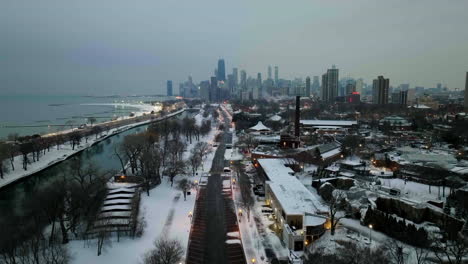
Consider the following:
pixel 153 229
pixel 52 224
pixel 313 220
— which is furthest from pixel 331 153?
pixel 52 224

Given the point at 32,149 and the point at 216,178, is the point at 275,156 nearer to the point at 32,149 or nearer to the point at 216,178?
the point at 216,178

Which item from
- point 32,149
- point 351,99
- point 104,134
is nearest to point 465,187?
point 32,149

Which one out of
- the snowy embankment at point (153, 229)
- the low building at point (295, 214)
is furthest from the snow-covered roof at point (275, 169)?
the snowy embankment at point (153, 229)

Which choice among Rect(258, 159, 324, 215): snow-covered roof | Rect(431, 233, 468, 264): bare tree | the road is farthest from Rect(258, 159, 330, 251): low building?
Rect(431, 233, 468, 264): bare tree

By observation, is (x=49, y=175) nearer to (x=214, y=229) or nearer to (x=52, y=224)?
(x=52, y=224)

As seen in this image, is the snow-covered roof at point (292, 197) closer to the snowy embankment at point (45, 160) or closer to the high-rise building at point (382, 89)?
the snowy embankment at point (45, 160)

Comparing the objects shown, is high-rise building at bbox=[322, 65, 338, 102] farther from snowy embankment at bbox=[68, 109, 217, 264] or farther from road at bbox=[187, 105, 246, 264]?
snowy embankment at bbox=[68, 109, 217, 264]
